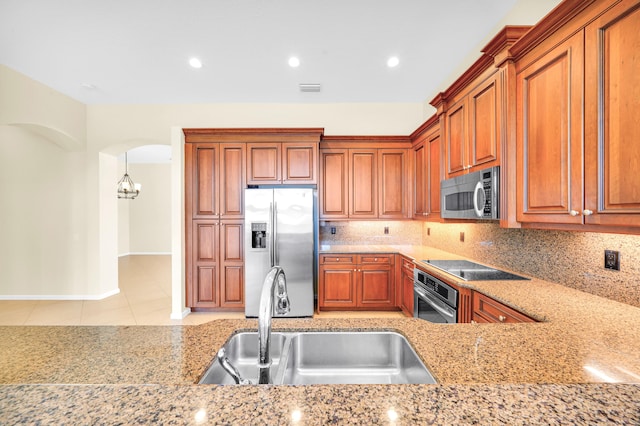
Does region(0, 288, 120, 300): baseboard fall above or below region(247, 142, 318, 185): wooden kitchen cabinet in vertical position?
below

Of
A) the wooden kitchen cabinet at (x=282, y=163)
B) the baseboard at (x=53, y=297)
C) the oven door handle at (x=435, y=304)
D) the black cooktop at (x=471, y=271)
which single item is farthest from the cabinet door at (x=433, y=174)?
the baseboard at (x=53, y=297)

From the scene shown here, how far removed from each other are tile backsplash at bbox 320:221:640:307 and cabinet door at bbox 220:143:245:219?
2759mm

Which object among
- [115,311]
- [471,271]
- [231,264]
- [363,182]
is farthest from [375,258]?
[115,311]

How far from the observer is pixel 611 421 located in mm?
539

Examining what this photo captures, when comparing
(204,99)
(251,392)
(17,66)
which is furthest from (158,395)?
(17,66)

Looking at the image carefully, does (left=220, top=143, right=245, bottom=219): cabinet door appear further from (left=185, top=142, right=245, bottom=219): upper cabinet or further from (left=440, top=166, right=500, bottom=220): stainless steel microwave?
(left=440, top=166, right=500, bottom=220): stainless steel microwave

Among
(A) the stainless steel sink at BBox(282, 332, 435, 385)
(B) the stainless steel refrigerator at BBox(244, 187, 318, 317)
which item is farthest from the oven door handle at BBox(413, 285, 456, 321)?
(B) the stainless steel refrigerator at BBox(244, 187, 318, 317)

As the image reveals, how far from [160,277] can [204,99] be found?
12.9 ft

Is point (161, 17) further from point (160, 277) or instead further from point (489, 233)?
point (160, 277)

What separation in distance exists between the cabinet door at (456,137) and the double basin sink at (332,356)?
6.03 ft

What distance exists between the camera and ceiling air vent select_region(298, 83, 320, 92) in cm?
379

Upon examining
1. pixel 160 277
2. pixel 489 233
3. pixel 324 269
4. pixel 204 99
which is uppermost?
pixel 204 99

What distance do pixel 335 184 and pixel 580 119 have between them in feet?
9.36

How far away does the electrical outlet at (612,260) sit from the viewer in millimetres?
1616
